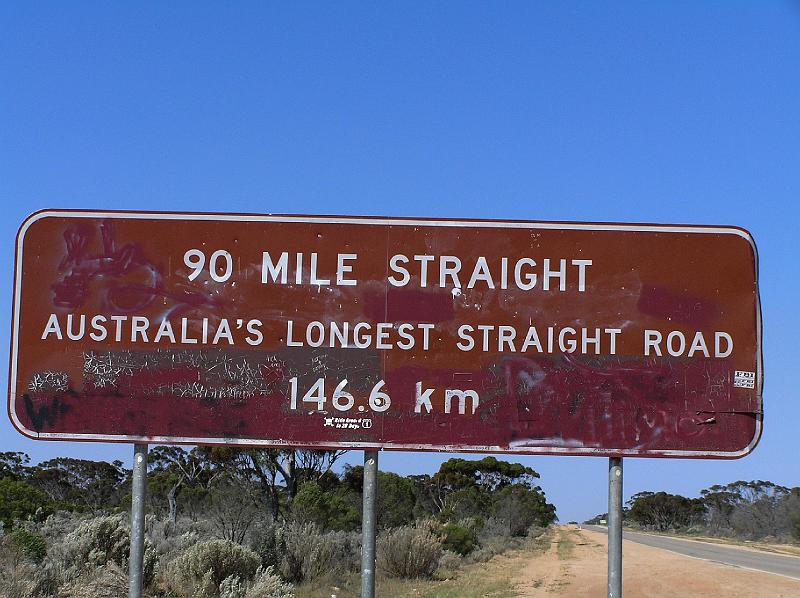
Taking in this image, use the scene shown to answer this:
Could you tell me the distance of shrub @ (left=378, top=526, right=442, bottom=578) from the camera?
20.9m

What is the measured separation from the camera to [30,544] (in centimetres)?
1571

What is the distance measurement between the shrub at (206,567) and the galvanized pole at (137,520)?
30.5 feet

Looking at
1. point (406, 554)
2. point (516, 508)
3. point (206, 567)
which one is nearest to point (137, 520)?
point (206, 567)

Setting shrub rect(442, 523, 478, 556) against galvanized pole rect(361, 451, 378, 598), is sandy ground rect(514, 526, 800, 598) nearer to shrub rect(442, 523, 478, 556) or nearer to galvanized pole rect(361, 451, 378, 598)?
shrub rect(442, 523, 478, 556)

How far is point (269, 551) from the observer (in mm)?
18703

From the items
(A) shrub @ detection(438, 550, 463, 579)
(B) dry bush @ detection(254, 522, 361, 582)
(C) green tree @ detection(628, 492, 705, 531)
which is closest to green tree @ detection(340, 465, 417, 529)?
(A) shrub @ detection(438, 550, 463, 579)

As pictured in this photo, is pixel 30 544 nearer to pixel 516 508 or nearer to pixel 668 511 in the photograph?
pixel 516 508

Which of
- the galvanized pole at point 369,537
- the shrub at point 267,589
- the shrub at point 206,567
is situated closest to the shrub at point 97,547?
the shrub at point 206,567

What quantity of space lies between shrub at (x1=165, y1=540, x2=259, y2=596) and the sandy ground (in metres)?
7.16

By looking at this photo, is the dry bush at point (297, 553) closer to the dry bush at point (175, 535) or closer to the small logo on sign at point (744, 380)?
the dry bush at point (175, 535)

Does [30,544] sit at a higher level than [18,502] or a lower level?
higher

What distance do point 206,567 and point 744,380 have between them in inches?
443

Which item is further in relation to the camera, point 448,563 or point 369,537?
point 448,563

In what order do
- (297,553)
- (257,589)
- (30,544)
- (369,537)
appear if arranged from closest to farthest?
(369,537), (257,589), (30,544), (297,553)
